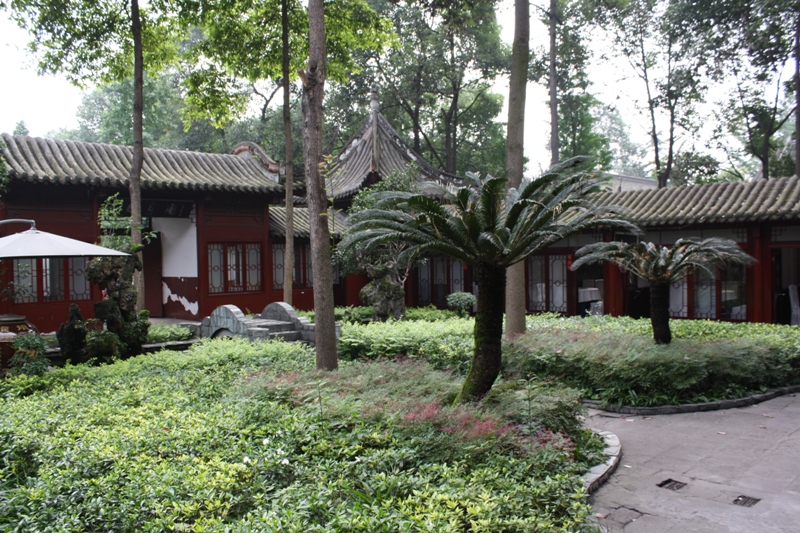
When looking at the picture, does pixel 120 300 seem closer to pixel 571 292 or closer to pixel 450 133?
pixel 571 292

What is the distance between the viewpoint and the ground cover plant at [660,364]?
755 cm

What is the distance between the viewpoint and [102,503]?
3.63 metres

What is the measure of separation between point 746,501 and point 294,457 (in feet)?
10.7

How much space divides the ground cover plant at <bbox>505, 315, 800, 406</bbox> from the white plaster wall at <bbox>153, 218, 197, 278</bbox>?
9.16 metres

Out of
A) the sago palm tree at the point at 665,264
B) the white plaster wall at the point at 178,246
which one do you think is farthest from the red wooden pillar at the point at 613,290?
the white plaster wall at the point at 178,246

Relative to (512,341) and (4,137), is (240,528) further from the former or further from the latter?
(4,137)

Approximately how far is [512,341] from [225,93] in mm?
9149

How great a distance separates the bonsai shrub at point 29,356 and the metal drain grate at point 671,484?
6878mm

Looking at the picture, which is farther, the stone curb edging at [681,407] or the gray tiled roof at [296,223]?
the gray tiled roof at [296,223]

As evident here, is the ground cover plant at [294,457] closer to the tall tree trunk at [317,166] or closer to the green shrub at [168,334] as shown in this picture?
the tall tree trunk at [317,166]

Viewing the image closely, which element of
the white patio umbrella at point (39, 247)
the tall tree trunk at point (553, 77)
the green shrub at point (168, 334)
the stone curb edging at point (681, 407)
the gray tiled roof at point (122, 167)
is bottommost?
the stone curb edging at point (681, 407)

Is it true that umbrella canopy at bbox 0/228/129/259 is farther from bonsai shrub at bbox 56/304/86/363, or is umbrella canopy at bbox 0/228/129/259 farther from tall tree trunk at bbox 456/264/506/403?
tall tree trunk at bbox 456/264/506/403

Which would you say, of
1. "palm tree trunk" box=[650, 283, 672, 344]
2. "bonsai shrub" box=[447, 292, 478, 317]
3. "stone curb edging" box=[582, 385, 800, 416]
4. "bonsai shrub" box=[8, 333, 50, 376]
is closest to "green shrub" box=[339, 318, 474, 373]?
"stone curb edging" box=[582, 385, 800, 416]

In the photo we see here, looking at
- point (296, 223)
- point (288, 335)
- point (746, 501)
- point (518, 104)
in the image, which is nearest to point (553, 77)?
point (296, 223)
